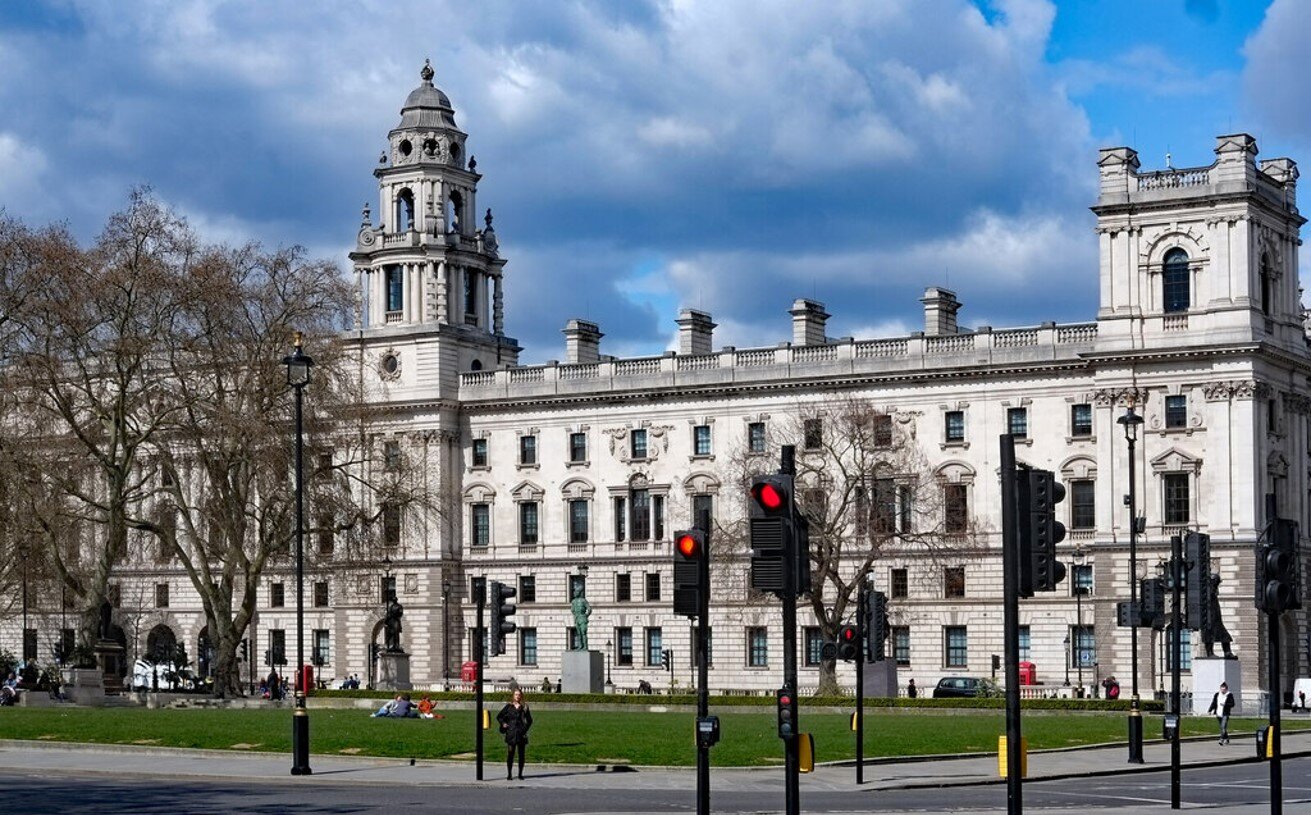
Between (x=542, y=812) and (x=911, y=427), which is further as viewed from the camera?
(x=911, y=427)

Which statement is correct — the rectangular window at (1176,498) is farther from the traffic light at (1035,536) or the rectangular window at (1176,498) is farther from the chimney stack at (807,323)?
the traffic light at (1035,536)

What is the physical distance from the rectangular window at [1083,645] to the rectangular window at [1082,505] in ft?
15.1

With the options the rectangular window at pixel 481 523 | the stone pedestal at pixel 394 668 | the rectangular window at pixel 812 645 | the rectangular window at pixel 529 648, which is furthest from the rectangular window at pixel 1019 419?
the stone pedestal at pixel 394 668

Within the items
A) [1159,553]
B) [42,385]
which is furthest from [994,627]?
[42,385]

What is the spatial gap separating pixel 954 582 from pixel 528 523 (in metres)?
24.3

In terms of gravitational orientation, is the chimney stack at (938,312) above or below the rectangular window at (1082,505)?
above

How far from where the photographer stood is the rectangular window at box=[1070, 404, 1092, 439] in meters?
106

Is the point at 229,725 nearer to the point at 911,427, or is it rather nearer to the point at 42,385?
the point at 42,385

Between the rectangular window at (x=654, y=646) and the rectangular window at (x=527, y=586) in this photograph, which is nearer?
the rectangular window at (x=654, y=646)

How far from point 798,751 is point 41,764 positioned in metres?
26.0

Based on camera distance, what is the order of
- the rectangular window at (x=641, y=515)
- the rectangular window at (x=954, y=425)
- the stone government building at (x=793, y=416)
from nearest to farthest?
the stone government building at (x=793, y=416) < the rectangular window at (x=954, y=425) < the rectangular window at (x=641, y=515)

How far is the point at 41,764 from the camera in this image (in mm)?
49156

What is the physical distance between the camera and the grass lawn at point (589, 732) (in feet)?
173

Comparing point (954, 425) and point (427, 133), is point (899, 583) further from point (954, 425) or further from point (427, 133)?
point (427, 133)
